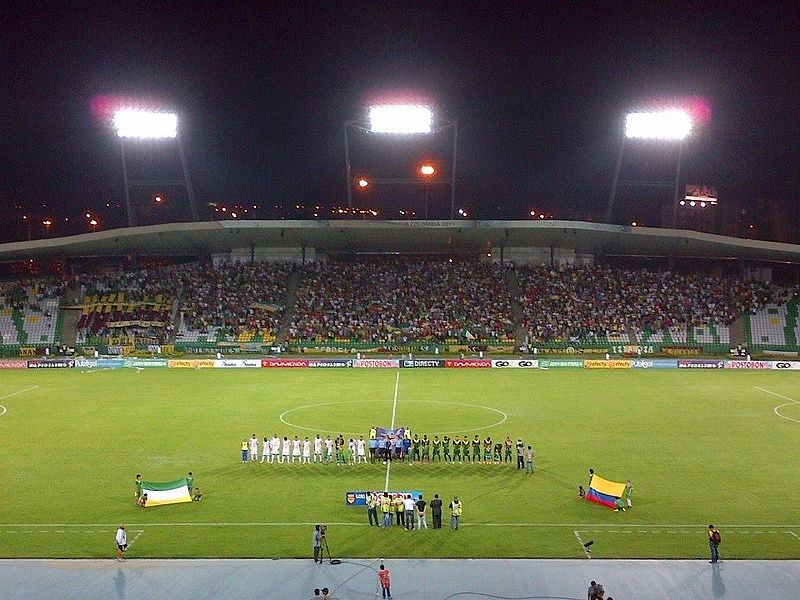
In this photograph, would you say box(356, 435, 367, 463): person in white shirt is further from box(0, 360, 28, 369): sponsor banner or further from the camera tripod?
box(0, 360, 28, 369): sponsor banner

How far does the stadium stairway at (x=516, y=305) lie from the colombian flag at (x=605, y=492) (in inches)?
1633

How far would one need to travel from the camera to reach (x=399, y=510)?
18984 mm

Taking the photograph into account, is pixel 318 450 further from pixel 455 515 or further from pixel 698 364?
pixel 698 364

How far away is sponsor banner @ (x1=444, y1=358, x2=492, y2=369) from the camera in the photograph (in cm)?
5681

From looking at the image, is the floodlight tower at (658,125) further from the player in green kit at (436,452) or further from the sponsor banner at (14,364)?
the sponsor banner at (14,364)

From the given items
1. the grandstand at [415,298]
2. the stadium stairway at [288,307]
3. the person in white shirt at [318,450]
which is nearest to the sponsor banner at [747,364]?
the grandstand at [415,298]

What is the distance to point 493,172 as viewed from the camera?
66438mm

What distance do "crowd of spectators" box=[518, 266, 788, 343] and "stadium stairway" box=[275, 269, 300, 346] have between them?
21.8 metres

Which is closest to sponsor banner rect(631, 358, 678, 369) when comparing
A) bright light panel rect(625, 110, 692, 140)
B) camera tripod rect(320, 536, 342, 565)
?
bright light panel rect(625, 110, 692, 140)

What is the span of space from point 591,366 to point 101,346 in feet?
138

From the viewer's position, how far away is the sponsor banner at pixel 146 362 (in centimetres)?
5794

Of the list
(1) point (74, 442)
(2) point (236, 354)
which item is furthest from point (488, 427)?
(2) point (236, 354)

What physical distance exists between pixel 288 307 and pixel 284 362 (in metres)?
11.9

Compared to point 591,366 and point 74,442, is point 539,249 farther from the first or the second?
point 74,442
